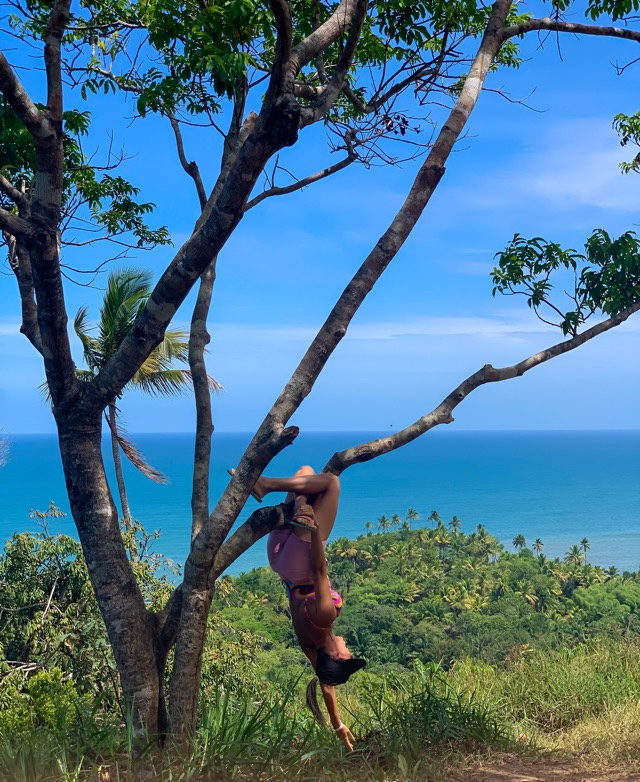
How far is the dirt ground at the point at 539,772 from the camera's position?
14.5 feet

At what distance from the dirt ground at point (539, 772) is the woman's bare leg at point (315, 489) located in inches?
63.0

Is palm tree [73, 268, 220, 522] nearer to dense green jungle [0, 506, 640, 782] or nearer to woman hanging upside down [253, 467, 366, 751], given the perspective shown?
dense green jungle [0, 506, 640, 782]

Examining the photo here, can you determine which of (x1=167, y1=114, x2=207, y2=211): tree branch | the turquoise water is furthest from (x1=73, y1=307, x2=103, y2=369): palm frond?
the turquoise water

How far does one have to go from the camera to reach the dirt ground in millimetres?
4430

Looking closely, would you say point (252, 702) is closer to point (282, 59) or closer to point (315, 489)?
point (315, 489)

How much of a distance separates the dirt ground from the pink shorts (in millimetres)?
1405

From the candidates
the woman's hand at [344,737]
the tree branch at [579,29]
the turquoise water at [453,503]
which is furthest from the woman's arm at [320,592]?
the turquoise water at [453,503]

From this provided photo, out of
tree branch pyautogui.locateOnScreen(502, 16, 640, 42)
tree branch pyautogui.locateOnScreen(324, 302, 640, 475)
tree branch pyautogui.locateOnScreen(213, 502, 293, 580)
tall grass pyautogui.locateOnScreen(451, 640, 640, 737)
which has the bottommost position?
tall grass pyautogui.locateOnScreen(451, 640, 640, 737)

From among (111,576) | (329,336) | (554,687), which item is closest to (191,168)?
(329,336)

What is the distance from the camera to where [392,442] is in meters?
4.87

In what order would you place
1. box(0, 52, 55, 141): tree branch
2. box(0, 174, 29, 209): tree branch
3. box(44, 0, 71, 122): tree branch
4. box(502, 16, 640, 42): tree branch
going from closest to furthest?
box(0, 52, 55, 141): tree branch < box(44, 0, 71, 122): tree branch < box(0, 174, 29, 209): tree branch < box(502, 16, 640, 42): tree branch

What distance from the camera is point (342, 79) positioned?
482 centimetres

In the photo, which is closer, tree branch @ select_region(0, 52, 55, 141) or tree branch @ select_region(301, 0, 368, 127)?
tree branch @ select_region(0, 52, 55, 141)

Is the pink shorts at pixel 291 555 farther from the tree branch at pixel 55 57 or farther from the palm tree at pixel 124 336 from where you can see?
the palm tree at pixel 124 336
